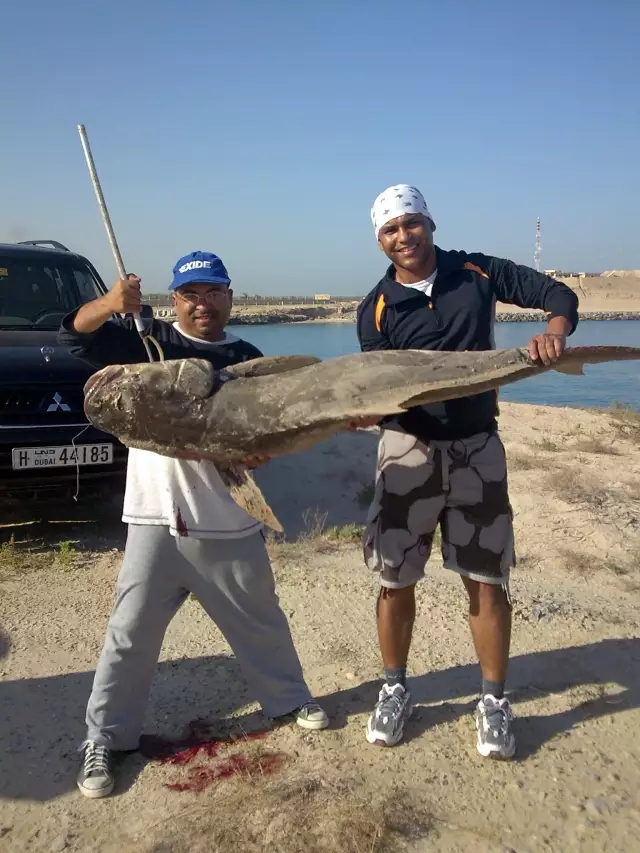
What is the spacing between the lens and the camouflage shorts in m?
3.32

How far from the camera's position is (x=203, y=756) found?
3270mm

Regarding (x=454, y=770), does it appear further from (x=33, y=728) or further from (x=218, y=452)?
(x=33, y=728)

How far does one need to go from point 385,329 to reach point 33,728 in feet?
8.95

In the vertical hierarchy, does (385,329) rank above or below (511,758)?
above

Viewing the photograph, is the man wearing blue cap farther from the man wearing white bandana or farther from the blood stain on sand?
the man wearing white bandana

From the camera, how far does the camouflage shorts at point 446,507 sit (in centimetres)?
332

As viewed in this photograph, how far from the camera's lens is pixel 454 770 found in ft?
10.4

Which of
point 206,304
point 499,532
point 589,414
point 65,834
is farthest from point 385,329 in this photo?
point 589,414

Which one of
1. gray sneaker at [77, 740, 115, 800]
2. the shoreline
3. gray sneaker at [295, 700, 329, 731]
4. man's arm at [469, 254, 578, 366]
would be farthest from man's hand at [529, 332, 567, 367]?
the shoreline

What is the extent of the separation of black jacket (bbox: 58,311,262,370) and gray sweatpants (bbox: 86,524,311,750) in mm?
803

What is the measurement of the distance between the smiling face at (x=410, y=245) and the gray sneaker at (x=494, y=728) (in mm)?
2157

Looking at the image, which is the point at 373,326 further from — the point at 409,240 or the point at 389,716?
the point at 389,716

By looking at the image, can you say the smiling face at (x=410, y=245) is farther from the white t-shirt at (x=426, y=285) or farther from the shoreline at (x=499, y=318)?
the shoreline at (x=499, y=318)

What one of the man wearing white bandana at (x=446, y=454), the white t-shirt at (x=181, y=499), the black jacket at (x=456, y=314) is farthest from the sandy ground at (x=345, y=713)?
the black jacket at (x=456, y=314)
